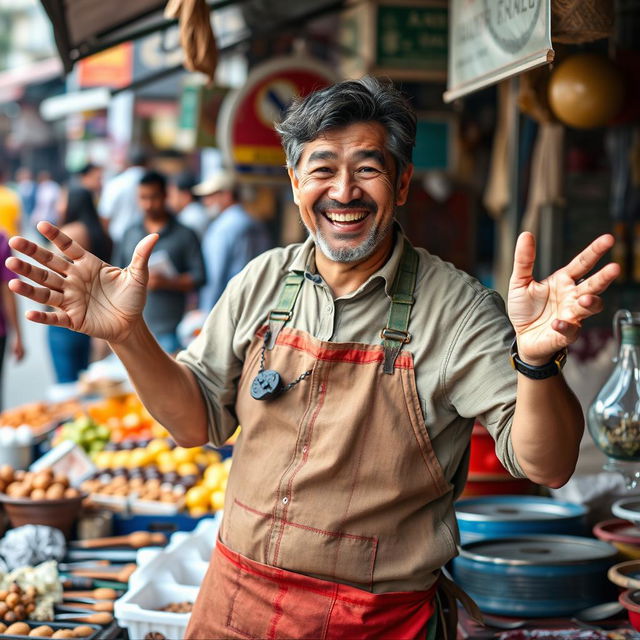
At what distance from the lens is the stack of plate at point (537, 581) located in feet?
9.85

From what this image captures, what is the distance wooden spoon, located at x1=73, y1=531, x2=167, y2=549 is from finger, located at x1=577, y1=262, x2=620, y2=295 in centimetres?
274

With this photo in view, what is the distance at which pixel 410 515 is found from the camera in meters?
2.45

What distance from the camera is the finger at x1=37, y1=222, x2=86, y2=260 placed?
238 cm

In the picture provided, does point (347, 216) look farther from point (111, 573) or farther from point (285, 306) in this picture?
point (111, 573)

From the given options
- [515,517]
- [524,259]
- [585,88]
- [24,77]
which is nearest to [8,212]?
[585,88]

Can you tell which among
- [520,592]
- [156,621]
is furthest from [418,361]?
[156,621]

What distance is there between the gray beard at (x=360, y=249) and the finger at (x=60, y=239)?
631 millimetres

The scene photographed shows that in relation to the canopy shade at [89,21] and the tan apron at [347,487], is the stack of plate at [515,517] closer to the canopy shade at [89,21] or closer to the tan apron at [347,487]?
the tan apron at [347,487]

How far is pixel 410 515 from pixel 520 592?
79 centimetres

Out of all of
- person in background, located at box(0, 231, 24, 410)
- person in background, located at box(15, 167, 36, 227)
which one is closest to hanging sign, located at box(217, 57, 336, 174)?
person in background, located at box(0, 231, 24, 410)

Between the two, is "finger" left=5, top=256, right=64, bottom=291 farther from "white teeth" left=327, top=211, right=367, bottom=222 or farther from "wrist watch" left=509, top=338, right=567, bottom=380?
"wrist watch" left=509, top=338, right=567, bottom=380

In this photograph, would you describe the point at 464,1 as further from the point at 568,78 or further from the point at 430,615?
the point at 430,615

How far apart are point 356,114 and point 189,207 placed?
9.75 meters

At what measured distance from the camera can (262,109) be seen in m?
7.02
